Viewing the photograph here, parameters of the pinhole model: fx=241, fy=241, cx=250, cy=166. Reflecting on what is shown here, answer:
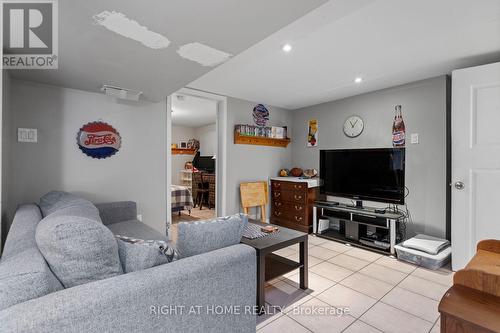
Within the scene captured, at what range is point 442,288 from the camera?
227 cm

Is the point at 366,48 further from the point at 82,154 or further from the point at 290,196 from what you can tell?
the point at 82,154

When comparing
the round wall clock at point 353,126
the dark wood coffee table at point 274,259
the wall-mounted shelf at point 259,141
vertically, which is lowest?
the dark wood coffee table at point 274,259

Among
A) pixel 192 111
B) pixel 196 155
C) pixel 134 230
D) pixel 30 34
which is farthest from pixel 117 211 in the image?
pixel 196 155

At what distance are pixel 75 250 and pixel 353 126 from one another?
12.6 ft

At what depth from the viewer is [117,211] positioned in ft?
8.77

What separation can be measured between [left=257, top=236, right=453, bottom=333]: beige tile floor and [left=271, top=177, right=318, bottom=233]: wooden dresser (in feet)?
3.27

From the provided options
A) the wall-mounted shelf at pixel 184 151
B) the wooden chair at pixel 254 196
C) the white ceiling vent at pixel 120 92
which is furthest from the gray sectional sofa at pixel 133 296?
the wall-mounted shelf at pixel 184 151

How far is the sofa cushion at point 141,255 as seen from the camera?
45.2 inches

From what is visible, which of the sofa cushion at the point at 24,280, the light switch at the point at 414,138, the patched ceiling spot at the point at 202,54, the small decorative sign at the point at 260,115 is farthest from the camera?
the small decorative sign at the point at 260,115

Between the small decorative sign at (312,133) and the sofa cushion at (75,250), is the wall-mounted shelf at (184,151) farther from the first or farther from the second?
the sofa cushion at (75,250)

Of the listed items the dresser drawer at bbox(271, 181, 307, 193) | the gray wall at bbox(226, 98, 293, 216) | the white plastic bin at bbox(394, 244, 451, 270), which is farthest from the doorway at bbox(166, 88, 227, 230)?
the white plastic bin at bbox(394, 244, 451, 270)

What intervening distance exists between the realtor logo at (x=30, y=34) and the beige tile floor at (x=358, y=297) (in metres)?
2.35

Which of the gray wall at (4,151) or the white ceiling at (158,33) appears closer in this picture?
the white ceiling at (158,33)

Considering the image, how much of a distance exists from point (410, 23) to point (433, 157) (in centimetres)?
189
